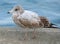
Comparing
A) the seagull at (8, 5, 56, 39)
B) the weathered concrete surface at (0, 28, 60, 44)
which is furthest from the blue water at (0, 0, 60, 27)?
the seagull at (8, 5, 56, 39)

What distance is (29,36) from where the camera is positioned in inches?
167

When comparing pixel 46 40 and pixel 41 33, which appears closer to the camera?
pixel 46 40

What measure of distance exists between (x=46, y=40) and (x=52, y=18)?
4.23 feet

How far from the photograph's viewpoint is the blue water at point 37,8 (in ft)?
17.0

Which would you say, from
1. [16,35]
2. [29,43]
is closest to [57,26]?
[16,35]

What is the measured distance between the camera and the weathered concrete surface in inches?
154

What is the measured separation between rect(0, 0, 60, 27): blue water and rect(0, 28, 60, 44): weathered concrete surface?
368mm

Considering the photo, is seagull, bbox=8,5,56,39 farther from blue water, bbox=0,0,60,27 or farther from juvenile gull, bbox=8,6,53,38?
blue water, bbox=0,0,60,27

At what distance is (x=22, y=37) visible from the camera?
13.8ft

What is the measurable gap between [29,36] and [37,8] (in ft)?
3.69

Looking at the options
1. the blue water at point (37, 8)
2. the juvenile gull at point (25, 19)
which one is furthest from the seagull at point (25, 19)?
the blue water at point (37, 8)

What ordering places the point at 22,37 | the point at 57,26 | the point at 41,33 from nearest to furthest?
the point at 22,37, the point at 41,33, the point at 57,26

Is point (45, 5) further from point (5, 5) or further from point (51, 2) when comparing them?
point (5, 5)

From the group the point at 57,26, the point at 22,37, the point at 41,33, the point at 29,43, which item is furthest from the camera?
the point at 57,26
